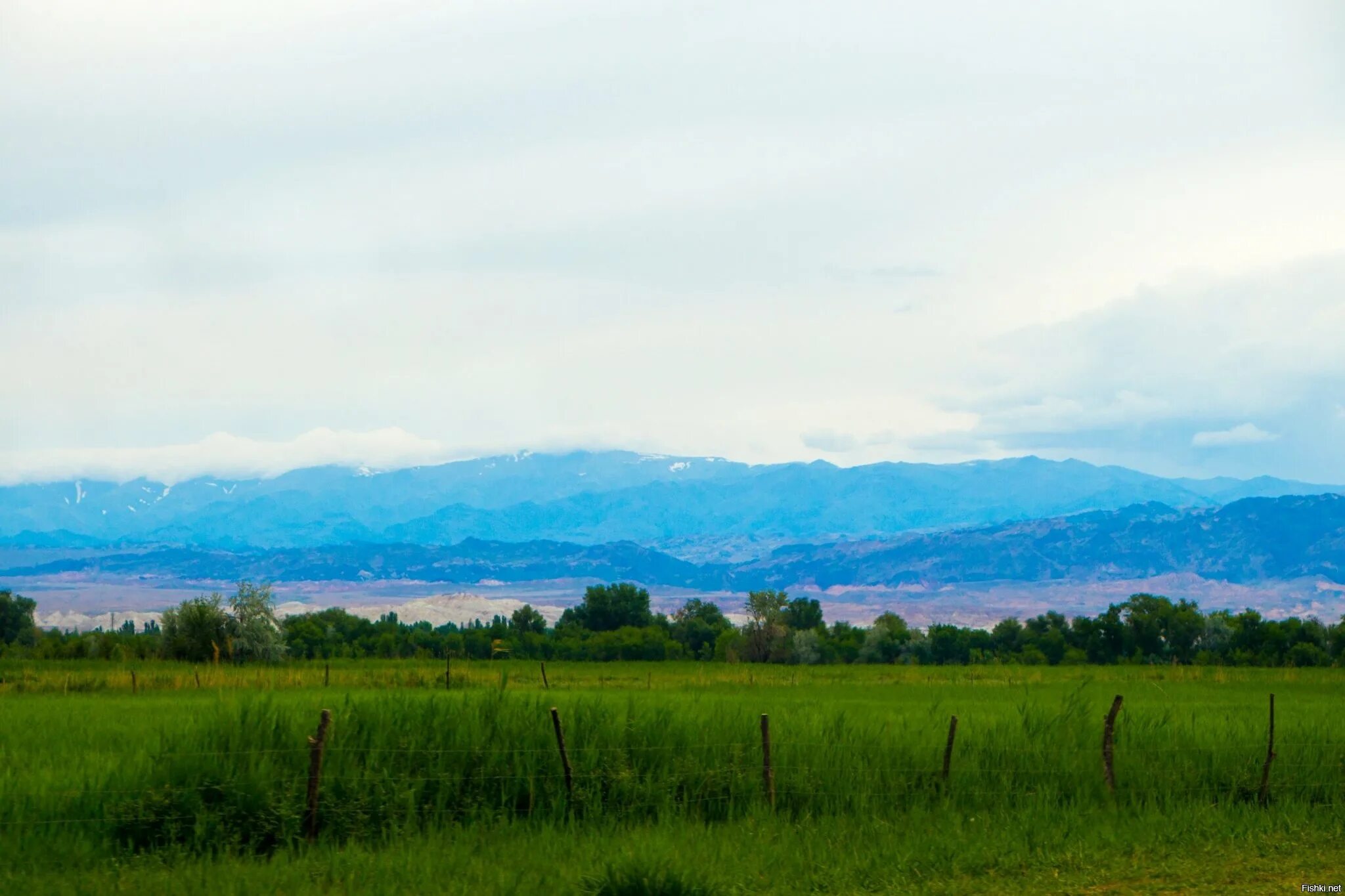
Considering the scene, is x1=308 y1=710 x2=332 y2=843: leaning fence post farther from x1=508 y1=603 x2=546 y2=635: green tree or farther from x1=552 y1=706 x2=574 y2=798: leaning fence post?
x1=508 y1=603 x2=546 y2=635: green tree

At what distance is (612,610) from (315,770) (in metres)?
115

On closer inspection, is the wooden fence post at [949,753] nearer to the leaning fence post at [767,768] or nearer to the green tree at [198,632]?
the leaning fence post at [767,768]

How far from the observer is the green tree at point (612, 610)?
131 m

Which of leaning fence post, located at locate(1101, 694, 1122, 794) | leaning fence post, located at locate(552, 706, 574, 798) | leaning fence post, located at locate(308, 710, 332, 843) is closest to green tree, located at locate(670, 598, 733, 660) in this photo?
leaning fence post, located at locate(1101, 694, 1122, 794)

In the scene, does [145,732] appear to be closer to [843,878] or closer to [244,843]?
[244,843]

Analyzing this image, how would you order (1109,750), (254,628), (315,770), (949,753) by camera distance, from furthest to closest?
(254,628) < (1109,750) < (949,753) < (315,770)

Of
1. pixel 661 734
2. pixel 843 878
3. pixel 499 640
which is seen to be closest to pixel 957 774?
pixel 661 734

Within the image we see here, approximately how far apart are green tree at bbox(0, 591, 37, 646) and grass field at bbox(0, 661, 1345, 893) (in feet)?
297

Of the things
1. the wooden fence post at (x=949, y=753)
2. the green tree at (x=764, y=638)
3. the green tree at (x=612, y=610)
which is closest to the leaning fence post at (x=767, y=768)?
the wooden fence post at (x=949, y=753)

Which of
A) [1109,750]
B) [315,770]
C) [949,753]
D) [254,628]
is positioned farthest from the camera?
[254,628]

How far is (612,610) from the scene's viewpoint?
430 feet

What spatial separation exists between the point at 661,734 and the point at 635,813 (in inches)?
81.6

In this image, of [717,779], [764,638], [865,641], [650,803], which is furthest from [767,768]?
[865,641]

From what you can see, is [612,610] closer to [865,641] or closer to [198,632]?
[865,641]
